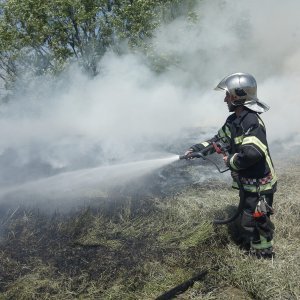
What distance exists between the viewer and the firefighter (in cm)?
380

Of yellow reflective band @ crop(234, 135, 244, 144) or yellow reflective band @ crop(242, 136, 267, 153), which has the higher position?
yellow reflective band @ crop(234, 135, 244, 144)

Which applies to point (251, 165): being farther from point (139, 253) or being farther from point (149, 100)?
point (149, 100)

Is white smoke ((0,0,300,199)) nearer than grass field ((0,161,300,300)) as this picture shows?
No

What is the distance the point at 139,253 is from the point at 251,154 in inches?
61.9

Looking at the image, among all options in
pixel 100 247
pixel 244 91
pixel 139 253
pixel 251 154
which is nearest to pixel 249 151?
pixel 251 154

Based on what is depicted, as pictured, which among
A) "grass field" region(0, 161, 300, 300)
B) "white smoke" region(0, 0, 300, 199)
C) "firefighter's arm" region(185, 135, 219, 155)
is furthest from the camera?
"white smoke" region(0, 0, 300, 199)

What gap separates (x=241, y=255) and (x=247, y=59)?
1719 cm

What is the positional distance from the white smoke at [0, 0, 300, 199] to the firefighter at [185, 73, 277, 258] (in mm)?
3438

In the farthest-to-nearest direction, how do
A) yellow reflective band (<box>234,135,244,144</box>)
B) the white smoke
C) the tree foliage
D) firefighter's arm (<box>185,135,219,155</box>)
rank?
the tree foliage, the white smoke, firefighter's arm (<box>185,135,219,155</box>), yellow reflective band (<box>234,135,244,144</box>)

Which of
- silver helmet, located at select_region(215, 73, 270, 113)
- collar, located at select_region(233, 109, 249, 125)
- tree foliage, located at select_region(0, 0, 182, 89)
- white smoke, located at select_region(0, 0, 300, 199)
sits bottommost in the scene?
collar, located at select_region(233, 109, 249, 125)

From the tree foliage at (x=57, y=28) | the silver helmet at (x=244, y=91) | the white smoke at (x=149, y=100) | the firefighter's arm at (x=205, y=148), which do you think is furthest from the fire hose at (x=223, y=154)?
the tree foliage at (x=57, y=28)

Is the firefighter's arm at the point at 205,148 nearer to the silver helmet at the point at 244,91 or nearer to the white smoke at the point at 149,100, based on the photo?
the silver helmet at the point at 244,91

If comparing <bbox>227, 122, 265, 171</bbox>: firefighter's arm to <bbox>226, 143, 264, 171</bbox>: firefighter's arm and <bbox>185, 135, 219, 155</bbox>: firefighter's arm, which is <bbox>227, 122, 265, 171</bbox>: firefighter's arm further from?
<bbox>185, 135, 219, 155</bbox>: firefighter's arm

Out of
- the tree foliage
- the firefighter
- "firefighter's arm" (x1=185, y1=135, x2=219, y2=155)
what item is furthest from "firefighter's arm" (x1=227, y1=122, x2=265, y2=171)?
the tree foliage
